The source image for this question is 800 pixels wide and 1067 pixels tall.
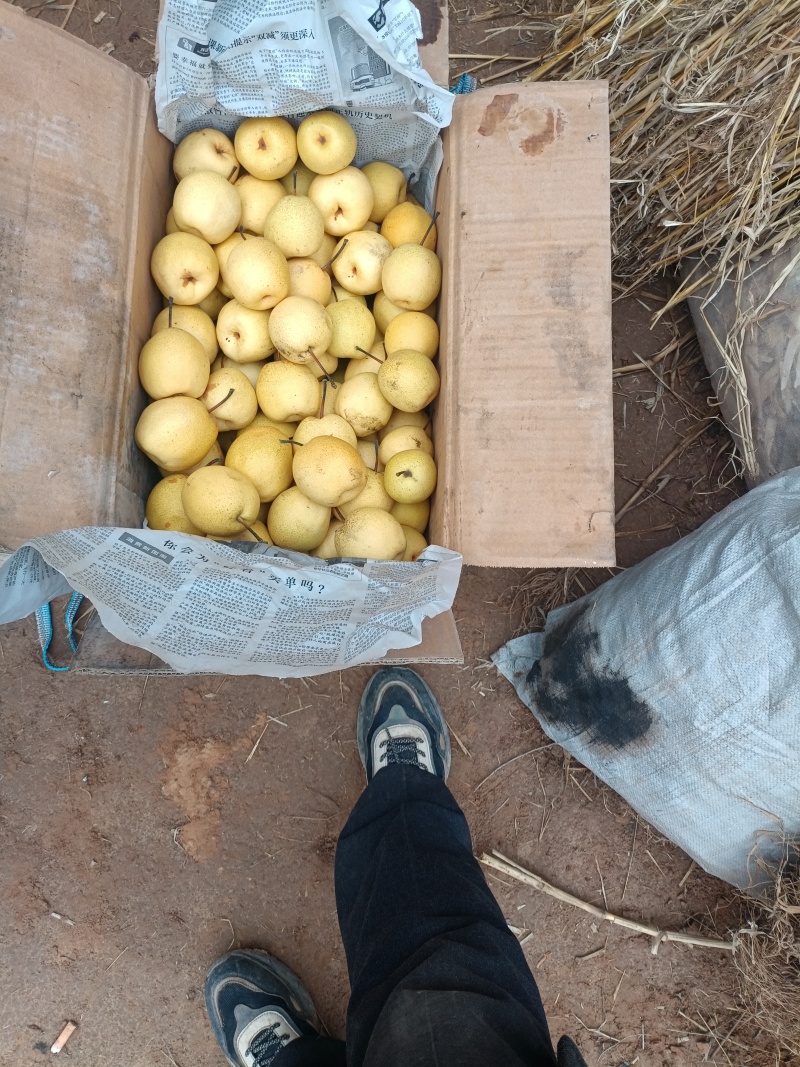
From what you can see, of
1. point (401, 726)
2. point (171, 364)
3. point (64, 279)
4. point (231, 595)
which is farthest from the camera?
point (401, 726)

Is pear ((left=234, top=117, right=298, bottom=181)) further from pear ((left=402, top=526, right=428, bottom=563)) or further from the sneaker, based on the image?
the sneaker

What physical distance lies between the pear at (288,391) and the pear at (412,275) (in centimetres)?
29

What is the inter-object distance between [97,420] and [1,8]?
2.64 feet

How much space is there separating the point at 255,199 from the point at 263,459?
662mm

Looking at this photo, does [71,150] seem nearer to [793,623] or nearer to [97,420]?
[97,420]

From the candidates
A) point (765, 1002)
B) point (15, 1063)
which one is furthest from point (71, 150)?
point (765, 1002)

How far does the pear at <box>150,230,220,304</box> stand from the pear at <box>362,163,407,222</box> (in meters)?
0.46

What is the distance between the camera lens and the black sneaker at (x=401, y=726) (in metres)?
1.92

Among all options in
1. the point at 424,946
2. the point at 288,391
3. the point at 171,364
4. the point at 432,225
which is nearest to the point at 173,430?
the point at 171,364

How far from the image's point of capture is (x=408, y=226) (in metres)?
1.72

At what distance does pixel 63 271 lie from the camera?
136 centimetres

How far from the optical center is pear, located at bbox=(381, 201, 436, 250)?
1726 mm

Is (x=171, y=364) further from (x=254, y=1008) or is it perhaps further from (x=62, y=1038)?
(x=62, y=1038)

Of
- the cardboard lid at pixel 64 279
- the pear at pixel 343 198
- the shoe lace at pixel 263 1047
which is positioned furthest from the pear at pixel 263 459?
the shoe lace at pixel 263 1047
